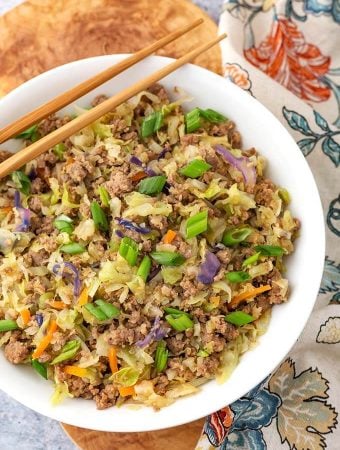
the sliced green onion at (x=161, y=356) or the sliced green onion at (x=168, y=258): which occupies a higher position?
the sliced green onion at (x=168, y=258)

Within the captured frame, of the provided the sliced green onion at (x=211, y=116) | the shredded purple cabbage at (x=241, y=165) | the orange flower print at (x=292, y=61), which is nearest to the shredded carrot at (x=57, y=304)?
the shredded purple cabbage at (x=241, y=165)

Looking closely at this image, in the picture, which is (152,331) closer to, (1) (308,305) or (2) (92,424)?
(2) (92,424)

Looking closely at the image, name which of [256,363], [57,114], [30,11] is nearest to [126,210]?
[57,114]

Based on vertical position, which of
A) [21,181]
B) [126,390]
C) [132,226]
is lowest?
[126,390]

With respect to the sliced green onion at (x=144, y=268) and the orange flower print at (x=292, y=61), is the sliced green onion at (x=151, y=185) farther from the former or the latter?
the orange flower print at (x=292, y=61)

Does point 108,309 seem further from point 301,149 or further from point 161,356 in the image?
point 301,149

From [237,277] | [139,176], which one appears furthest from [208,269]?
[139,176]
